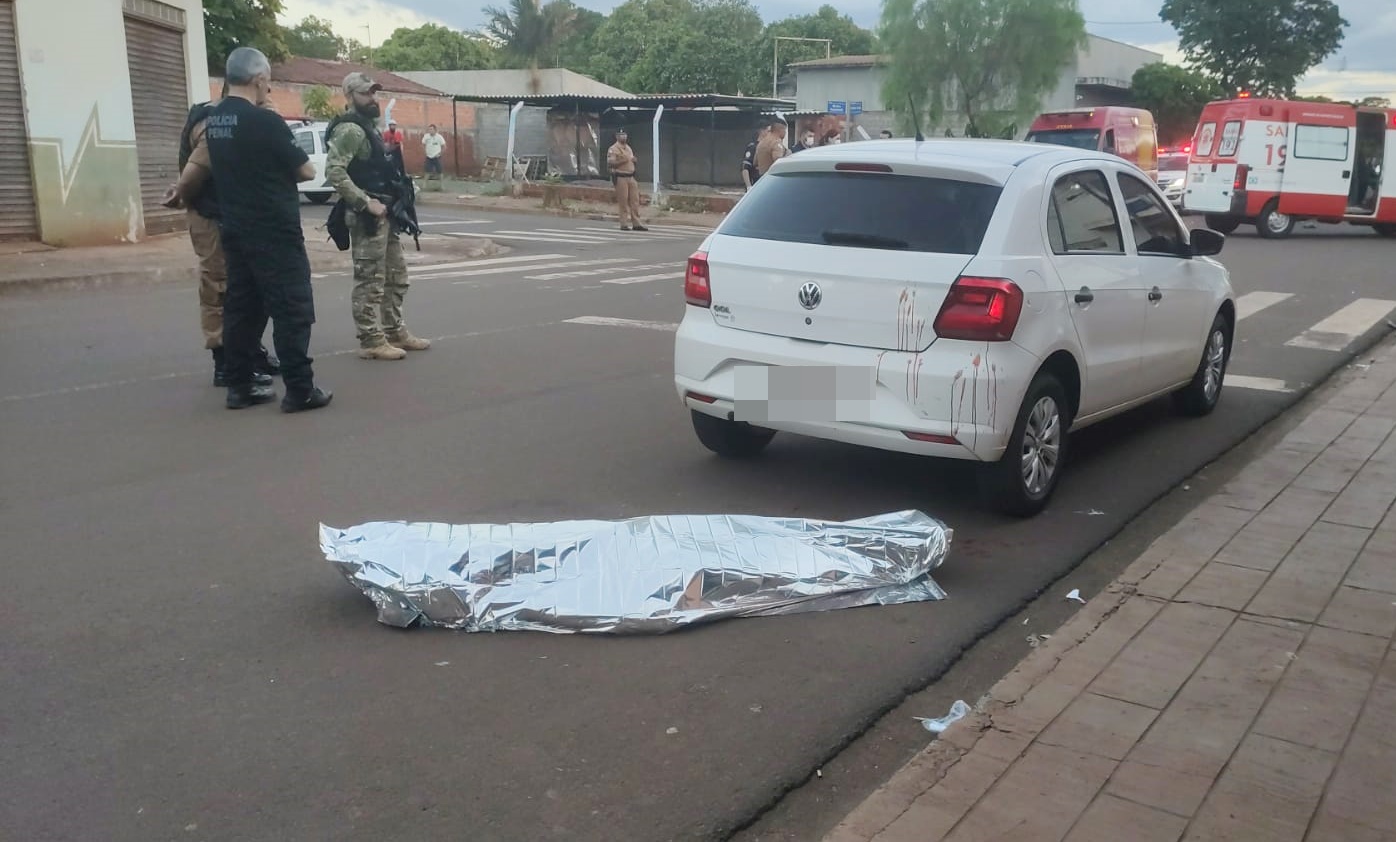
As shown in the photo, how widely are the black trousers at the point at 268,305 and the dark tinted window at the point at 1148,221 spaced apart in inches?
182

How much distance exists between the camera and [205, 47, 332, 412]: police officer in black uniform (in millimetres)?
7406

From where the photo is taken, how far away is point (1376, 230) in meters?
25.0

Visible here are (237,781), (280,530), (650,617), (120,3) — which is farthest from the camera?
(120,3)

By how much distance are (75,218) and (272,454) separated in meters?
11.0

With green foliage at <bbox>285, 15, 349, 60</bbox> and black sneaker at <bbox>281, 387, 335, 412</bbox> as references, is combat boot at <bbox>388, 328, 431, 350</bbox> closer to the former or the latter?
black sneaker at <bbox>281, 387, 335, 412</bbox>

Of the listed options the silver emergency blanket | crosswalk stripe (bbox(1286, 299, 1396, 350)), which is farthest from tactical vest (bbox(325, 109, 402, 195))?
crosswalk stripe (bbox(1286, 299, 1396, 350))

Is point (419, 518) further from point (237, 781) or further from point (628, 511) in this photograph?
point (237, 781)

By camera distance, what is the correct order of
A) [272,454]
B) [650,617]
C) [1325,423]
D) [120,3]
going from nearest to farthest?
[650,617] → [272,454] → [1325,423] → [120,3]

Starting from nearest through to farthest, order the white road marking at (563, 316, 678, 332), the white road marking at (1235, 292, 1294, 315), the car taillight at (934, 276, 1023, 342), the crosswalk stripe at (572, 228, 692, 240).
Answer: the car taillight at (934, 276, 1023, 342), the white road marking at (563, 316, 678, 332), the white road marking at (1235, 292, 1294, 315), the crosswalk stripe at (572, 228, 692, 240)

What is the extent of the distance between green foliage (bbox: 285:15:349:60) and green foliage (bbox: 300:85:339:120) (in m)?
49.3

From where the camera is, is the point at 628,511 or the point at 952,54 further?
the point at 952,54

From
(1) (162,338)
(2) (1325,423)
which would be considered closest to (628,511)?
(2) (1325,423)

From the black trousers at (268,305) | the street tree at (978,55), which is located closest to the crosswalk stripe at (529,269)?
the black trousers at (268,305)

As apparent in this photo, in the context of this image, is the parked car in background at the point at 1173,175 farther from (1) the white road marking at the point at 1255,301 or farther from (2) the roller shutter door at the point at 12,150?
(2) the roller shutter door at the point at 12,150
